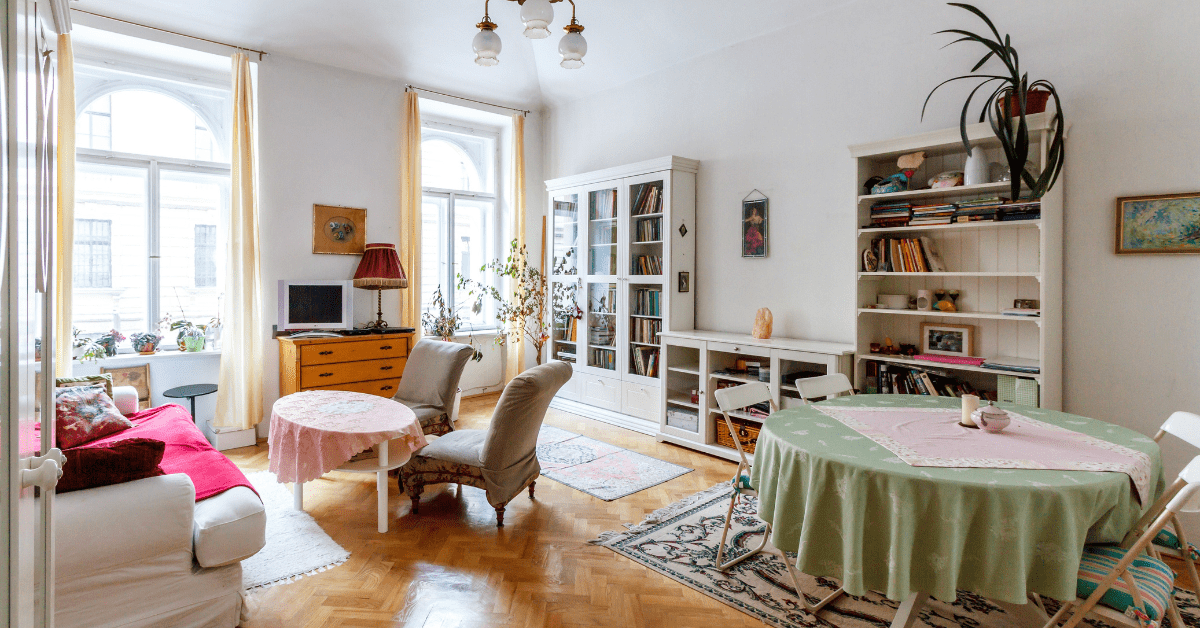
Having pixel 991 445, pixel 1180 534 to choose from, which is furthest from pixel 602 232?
pixel 1180 534

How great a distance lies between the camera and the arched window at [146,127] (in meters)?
4.70

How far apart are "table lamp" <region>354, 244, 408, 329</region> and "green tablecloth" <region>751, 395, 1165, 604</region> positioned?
4120 mm

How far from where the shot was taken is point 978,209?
347cm

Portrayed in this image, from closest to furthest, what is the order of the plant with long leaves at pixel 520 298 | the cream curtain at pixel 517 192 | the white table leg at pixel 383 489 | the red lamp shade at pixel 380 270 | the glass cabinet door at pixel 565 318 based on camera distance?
the white table leg at pixel 383 489 → the red lamp shade at pixel 380 270 → the glass cabinet door at pixel 565 318 → the plant with long leaves at pixel 520 298 → the cream curtain at pixel 517 192

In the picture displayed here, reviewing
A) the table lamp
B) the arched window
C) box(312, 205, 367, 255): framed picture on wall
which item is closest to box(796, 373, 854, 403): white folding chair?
the table lamp

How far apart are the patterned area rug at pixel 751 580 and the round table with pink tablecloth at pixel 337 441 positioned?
115 centimetres

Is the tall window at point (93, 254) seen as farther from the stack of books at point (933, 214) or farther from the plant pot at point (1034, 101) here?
the plant pot at point (1034, 101)

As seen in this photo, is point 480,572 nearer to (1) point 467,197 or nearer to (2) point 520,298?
(2) point 520,298

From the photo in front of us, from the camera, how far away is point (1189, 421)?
2359 mm

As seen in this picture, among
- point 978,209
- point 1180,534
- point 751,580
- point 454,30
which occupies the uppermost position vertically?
point 454,30

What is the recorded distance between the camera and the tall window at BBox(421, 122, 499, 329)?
6.54 meters

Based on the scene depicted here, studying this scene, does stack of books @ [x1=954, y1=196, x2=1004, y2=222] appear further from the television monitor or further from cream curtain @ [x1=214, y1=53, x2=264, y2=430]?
cream curtain @ [x1=214, y1=53, x2=264, y2=430]

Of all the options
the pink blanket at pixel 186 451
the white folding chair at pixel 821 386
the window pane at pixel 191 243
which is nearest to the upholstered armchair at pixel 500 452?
the pink blanket at pixel 186 451

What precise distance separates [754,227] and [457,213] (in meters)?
3.35
